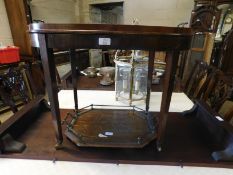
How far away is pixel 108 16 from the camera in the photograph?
16.0 ft

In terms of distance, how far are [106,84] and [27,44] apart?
174cm

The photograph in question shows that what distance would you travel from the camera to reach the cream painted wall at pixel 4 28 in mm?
2367

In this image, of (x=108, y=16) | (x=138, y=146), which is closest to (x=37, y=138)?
(x=138, y=146)

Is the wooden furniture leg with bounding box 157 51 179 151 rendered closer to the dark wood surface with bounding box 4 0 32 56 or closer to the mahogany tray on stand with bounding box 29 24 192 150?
the mahogany tray on stand with bounding box 29 24 192 150

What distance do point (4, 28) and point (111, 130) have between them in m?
2.59

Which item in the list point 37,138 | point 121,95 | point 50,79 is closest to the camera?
point 50,79

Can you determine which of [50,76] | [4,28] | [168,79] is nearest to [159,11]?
[4,28]

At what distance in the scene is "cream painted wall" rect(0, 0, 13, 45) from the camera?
237 centimetres

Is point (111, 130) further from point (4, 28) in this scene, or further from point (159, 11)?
point (159, 11)

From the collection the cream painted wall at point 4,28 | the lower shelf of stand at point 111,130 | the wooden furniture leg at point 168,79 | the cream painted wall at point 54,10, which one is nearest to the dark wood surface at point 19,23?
the cream painted wall at point 4,28

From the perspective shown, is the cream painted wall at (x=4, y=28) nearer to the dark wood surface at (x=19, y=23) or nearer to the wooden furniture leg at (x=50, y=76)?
the dark wood surface at (x=19, y=23)

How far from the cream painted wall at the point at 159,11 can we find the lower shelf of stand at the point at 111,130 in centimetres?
298

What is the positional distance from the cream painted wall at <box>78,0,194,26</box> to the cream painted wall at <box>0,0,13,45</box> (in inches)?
83.7

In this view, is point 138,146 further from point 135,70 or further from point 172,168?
point 135,70
